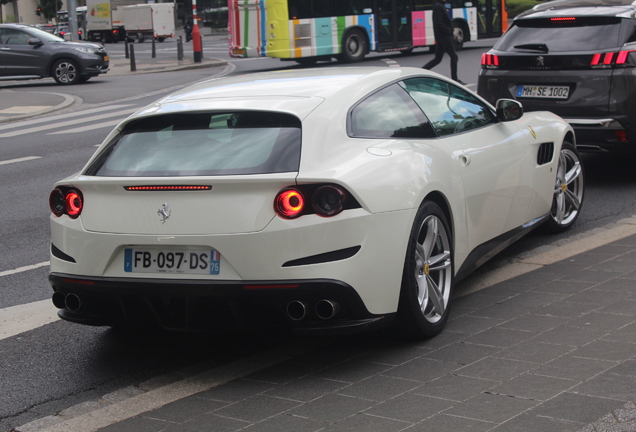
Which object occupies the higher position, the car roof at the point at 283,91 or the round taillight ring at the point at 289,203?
the car roof at the point at 283,91

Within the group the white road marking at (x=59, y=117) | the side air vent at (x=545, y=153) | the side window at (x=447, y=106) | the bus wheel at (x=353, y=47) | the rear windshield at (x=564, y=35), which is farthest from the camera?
the bus wheel at (x=353, y=47)

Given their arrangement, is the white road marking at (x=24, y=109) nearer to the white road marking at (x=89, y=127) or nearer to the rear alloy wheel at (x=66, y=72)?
the white road marking at (x=89, y=127)

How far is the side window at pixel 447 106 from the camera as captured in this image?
5223mm

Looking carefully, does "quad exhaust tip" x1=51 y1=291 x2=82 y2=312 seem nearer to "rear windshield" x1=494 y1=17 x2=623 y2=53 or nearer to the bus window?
"rear windshield" x1=494 y1=17 x2=623 y2=53

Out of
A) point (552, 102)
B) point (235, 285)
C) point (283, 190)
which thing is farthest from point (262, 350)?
point (552, 102)

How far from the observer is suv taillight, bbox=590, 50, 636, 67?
8.34 m

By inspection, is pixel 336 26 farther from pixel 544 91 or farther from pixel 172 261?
pixel 172 261

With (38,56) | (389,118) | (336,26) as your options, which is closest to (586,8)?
(389,118)

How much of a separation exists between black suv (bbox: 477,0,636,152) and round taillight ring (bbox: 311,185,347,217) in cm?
507

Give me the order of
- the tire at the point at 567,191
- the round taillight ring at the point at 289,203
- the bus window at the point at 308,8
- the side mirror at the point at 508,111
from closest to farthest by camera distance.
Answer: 1. the round taillight ring at the point at 289,203
2. the side mirror at the point at 508,111
3. the tire at the point at 567,191
4. the bus window at the point at 308,8

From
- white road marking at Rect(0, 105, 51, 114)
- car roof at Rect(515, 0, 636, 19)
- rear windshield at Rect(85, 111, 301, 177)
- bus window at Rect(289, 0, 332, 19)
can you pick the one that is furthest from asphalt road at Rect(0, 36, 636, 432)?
bus window at Rect(289, 0, 332, 19)

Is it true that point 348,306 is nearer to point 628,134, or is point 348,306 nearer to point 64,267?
point 64,267

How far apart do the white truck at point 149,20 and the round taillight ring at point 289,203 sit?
178ft

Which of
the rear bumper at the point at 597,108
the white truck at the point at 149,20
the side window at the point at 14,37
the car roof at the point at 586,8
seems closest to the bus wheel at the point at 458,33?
the side window at the point at 14,37
